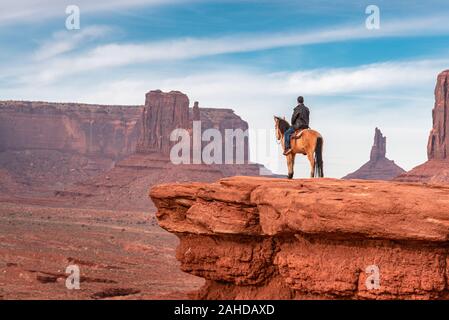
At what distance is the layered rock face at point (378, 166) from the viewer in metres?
174

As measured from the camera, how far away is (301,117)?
873 inches

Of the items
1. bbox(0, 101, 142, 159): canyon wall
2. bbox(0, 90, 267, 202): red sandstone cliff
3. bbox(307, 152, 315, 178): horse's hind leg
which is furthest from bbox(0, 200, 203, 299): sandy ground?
bbox(0, 101, 142, 159): canyon wall

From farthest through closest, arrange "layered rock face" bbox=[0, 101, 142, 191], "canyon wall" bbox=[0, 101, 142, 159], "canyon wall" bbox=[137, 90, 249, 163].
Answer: "canyon wall" bbox=[0, 101, 142, 159] → "layered rock face" bbox=[0, 101, 142, 191] → "canyon wall" bbox=[137, 90, 249, 163]

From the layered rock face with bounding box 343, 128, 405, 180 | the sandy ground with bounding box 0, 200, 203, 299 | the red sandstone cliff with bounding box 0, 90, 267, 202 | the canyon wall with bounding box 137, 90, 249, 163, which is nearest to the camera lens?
the sandy ground with bounding box 0, 200, 203, 299

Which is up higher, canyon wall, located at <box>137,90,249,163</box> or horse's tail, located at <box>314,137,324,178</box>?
canyon wall, located at <box>137,90,249,163</box>

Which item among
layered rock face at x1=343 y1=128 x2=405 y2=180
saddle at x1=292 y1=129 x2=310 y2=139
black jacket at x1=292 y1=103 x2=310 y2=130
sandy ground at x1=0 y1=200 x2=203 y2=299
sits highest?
black jacket at x1=292 y1=103 x2=310 y2=130

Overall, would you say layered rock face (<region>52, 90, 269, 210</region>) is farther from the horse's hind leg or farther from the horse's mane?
the horse's hind leg

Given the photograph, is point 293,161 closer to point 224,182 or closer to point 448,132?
point 224,182

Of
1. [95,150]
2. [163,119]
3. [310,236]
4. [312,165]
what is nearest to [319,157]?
[312,165]

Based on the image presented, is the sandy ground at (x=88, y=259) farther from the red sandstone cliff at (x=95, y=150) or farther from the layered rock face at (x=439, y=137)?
the layered rock face at (x=439, y=137)

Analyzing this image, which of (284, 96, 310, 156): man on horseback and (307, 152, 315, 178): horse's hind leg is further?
(284, 96, 310, 156): man on horseback

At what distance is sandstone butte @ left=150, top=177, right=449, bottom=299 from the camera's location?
15781 mm

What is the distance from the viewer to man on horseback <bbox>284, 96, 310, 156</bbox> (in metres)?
22.1

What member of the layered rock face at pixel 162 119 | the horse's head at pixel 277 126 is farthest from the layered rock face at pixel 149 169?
the horse's head at pixel 277 126
